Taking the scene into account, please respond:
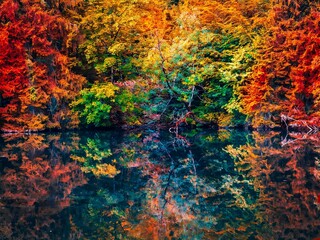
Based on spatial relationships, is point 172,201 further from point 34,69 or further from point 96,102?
point 34,69

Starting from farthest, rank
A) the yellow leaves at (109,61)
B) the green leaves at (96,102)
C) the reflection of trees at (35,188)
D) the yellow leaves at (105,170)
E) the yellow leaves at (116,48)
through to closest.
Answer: the yellow leaves at (109,61)
the yellow leaves at (116,48)
the green leaves at (96,102)
the yellow leaves at (105,170)
the reflection of trees at (35,188)

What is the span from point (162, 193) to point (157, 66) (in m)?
14.7

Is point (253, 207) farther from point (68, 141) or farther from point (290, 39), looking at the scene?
point (290, 39)

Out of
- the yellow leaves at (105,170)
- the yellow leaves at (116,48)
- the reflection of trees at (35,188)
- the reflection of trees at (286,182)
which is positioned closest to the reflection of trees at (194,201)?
the reflection of trees at (286,182)

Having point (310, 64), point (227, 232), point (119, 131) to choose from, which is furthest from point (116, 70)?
point (227, 232)

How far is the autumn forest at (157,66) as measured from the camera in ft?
69.3

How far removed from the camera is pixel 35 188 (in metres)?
8.63

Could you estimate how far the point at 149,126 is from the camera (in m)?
23.8

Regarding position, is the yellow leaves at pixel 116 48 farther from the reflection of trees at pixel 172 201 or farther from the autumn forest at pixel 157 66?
the reflection of trees at pixel 172 201

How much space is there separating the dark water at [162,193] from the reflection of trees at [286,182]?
0.02 metres

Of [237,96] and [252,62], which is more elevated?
[252,62]

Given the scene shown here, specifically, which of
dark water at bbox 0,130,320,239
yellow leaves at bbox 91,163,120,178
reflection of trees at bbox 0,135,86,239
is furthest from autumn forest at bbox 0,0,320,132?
yellow leaves at bbox 91,163,120,178

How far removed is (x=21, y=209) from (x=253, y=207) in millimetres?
3861

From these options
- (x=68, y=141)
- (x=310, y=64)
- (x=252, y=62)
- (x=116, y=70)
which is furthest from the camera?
(x=116, y=70)
